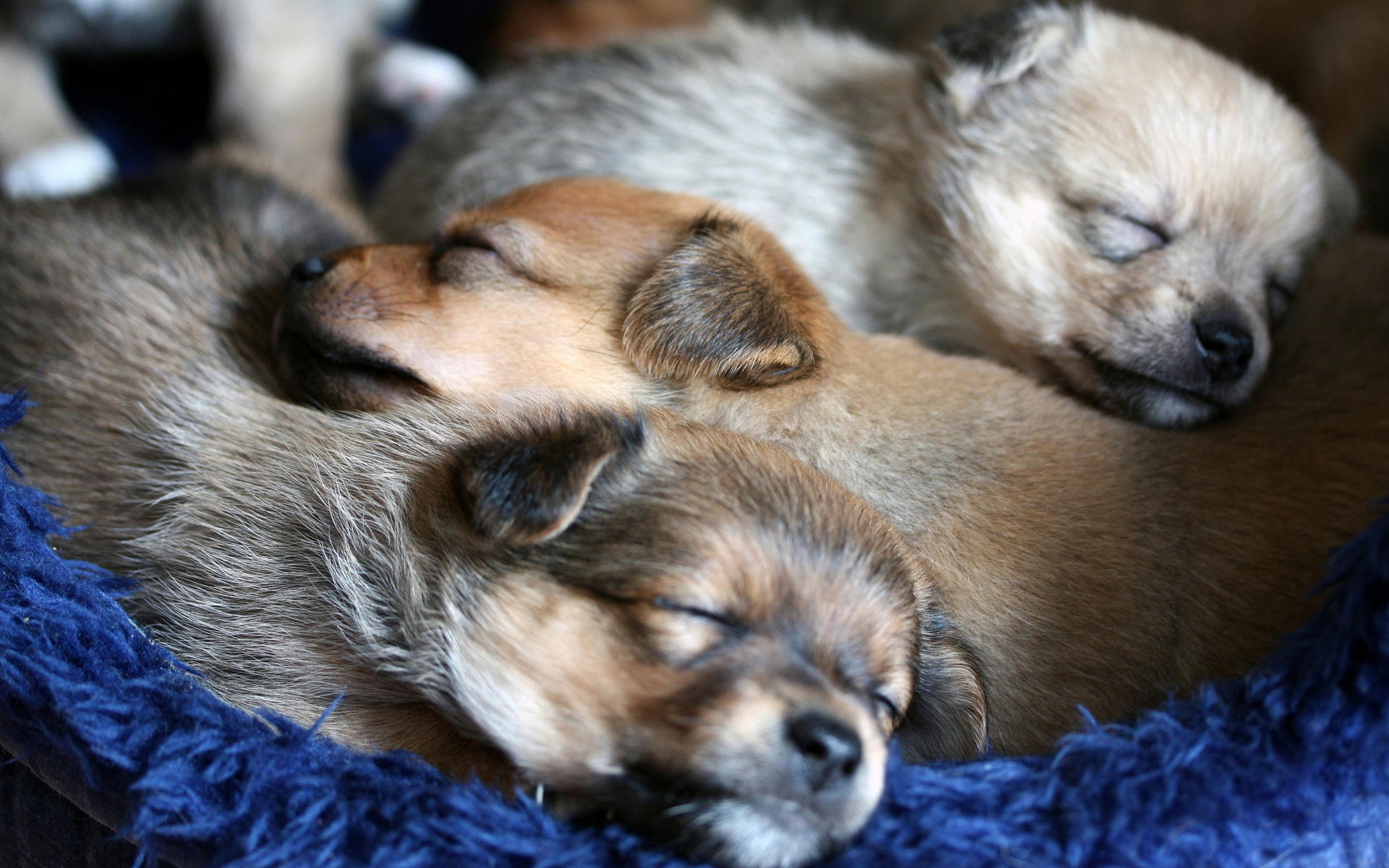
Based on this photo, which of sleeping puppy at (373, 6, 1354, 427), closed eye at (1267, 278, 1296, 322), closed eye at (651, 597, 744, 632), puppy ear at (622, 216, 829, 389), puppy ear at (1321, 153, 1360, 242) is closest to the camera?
closed eye at (651, 597, 744, 632)

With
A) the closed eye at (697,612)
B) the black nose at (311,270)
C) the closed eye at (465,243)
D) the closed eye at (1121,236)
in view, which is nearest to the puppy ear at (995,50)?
the closed eye at (1121,236)

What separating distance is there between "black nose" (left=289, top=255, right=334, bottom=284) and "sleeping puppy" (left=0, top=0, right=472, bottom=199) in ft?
3.97

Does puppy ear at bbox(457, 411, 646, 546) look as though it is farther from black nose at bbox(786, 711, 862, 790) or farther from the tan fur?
the tan fur

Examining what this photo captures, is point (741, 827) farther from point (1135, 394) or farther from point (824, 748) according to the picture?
point (1135, 394)

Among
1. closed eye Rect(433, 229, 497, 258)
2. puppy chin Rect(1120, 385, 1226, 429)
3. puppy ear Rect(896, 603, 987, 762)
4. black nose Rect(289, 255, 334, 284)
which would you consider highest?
closed eye Rect(433, 229, 497, 258)

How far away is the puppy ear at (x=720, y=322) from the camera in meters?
1.81

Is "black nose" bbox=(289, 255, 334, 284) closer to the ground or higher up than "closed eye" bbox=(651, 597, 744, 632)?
higher up

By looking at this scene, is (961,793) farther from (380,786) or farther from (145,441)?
(145,441)

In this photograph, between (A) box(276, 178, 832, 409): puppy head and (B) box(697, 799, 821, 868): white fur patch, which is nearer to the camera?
(B) box(697, 799, 821, 868): white fur patch

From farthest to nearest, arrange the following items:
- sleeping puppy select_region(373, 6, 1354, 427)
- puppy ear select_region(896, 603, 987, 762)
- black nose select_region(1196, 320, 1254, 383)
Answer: sleeping puppy select_region(373, 6, 1354, 427)
black nose select_region(1196, 320, 1254, 383)
puppy ear select_region(896, 603, 987, 762)

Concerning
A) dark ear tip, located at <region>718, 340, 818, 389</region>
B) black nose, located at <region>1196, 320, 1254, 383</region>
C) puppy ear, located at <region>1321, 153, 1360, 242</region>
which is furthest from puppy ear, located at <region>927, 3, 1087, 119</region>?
→ dark ear tip, located at <region>718, 340, 818, 389</region>

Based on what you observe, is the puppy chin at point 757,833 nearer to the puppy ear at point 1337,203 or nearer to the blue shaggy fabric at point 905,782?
the blue shaggy fabric at point 905,782

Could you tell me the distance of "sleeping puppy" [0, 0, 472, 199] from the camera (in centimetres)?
320

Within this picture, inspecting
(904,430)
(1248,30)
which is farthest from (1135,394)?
(1248,30)
